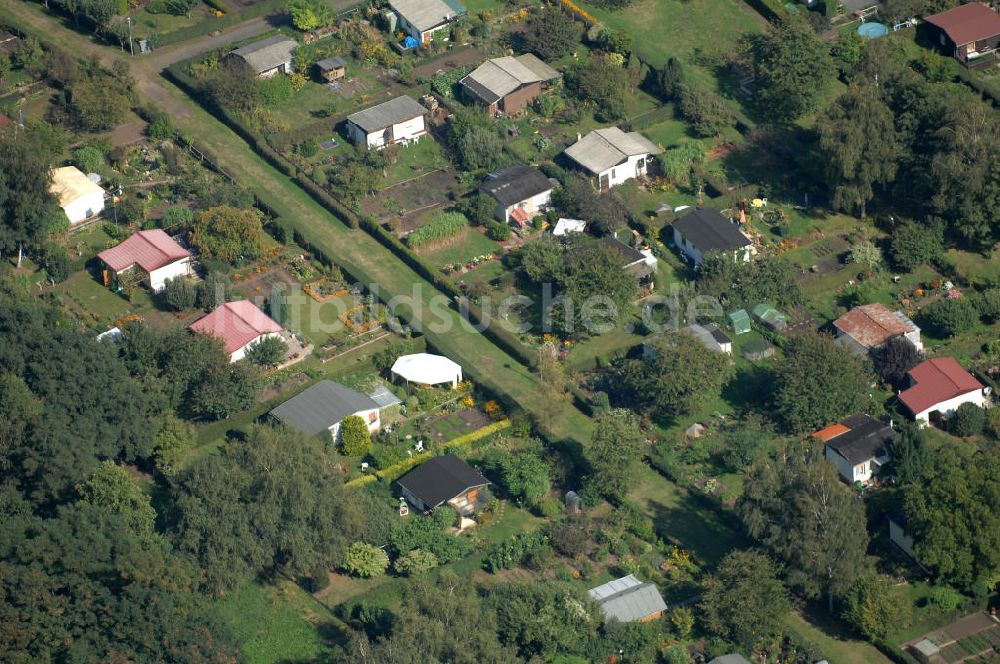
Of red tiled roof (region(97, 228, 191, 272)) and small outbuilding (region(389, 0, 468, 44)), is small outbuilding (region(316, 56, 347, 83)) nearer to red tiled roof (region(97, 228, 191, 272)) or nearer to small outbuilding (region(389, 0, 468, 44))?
small outbuilding (region(389, 0, 468, 44))

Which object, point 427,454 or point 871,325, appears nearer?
point 427,454

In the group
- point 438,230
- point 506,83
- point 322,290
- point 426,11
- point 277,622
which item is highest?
point 426,11

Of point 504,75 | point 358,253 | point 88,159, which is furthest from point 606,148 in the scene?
point 88,159

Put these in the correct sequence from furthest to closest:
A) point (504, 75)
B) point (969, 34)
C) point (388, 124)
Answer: point (969, 34) → point (504, 75) → point (388, 124)

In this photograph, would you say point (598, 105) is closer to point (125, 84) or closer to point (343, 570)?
point (125, 84)

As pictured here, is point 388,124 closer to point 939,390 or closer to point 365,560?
point 365,560

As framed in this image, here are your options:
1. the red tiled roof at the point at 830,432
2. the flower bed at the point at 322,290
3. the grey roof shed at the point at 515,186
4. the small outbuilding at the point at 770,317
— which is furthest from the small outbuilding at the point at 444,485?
the grey roof shed at the point at 515,186

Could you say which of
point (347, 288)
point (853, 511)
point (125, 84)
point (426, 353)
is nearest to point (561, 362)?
point (426, 353)

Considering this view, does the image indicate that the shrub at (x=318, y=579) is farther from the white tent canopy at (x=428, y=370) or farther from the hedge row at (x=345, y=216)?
the hedge row at (x=345, y=216)
